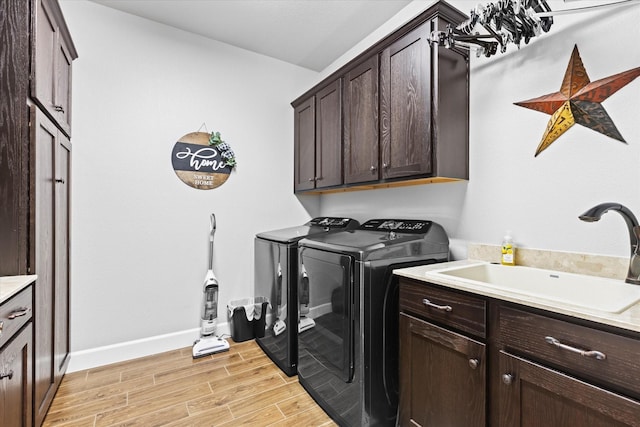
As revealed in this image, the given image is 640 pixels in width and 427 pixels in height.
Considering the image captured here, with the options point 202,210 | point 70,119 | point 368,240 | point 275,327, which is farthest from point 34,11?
point 275,327

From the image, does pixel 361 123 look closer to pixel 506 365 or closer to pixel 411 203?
pixel 411 203

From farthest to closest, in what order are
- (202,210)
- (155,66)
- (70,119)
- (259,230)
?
(259,230) < (202,210) < (155,66) < (70,119)

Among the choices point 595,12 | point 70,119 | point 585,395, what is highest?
point 595,12

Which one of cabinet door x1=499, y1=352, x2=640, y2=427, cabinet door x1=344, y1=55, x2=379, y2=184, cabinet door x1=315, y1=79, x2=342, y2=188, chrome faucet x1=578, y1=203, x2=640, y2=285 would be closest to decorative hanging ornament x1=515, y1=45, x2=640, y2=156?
chrome faucet x1=578, y1=203, x2=640, y2=285

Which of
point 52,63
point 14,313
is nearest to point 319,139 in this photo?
point 52,63

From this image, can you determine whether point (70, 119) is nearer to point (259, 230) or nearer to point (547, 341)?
point (259, 230)

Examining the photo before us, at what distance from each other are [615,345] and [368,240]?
1137 mm

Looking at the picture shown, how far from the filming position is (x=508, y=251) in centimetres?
165

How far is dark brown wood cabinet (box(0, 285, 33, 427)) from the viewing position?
1.13m

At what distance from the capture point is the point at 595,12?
1398 mm

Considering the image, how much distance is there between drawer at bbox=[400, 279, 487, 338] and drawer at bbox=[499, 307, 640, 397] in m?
0.09

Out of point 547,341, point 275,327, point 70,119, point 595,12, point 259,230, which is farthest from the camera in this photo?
point 259,230

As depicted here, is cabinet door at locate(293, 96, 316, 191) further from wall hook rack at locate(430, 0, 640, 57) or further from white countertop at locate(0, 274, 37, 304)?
white countertop at locate(0, 274, 37, 304)

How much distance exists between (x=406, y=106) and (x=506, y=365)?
58.0 inches
